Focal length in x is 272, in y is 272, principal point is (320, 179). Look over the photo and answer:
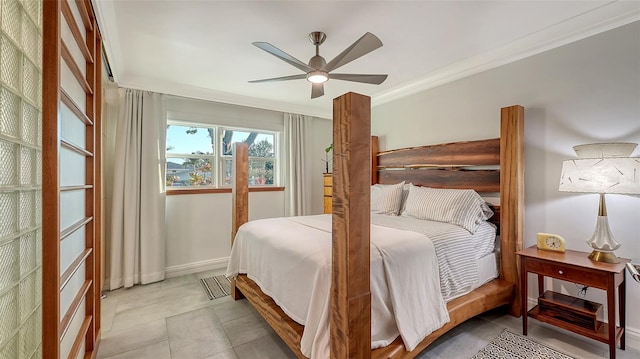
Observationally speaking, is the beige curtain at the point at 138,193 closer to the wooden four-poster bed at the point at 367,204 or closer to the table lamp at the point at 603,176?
the wooden four-poster bed at the point at 367,204

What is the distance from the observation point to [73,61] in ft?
4.49

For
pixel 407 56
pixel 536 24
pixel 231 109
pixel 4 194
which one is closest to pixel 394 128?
pixel 407 56

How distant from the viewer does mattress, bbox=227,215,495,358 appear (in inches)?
61.2

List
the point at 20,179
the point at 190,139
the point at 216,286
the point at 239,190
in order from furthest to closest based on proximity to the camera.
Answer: the point at 190,139 → the point at 216,286 → the point at 239,190 → the point at 20,179

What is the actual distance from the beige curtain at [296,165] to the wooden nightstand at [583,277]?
117 inches

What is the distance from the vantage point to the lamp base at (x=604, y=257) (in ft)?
6.25

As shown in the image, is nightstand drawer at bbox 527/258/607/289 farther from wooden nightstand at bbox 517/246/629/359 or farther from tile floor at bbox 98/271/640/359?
tile floor at bbox 98/271/640/359

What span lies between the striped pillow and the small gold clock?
461mm

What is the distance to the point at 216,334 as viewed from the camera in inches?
85.7

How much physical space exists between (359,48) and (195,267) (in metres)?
3.43

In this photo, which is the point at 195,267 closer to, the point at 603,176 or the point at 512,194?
the point at 512,194

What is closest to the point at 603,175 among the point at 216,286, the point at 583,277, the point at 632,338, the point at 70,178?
the point at 583,277

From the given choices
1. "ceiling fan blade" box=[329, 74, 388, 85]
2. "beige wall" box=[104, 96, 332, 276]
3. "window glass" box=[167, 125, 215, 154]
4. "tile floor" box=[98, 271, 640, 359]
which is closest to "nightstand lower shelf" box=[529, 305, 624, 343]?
"tile floor" box=[98, 271, 640, 359]

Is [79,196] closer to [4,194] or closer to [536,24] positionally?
[4,194]
